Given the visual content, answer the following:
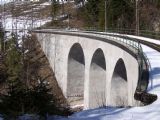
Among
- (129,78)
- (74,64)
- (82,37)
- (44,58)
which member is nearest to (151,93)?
(129,78)

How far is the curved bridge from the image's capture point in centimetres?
2175

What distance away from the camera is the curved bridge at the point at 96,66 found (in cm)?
2175

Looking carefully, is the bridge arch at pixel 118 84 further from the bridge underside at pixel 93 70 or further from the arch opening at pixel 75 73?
the arch opening at pixel 75 73

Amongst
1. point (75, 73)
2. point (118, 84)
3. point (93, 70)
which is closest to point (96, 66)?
point (93, 70)

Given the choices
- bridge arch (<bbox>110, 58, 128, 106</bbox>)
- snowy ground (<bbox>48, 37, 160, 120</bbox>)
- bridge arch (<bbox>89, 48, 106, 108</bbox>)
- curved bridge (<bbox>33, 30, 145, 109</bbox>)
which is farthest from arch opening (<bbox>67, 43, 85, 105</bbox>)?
snowy ground (<bbox>48, 37, 160, 120</bbox>)

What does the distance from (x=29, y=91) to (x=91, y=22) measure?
72.1 metres

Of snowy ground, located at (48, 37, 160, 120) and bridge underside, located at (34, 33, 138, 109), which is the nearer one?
snowy ground, located at (48, 37, 160, 120)

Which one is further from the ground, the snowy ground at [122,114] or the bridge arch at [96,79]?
the snowy ground at [122,114]

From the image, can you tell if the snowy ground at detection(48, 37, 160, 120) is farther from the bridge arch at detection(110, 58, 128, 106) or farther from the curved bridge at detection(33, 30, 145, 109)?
the bridge arch at detection(110, 58, 128, 106)

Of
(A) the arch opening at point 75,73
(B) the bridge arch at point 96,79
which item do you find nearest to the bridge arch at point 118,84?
(B) the bridge arch at point 96,79

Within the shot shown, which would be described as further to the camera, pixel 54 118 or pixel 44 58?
pixel 44 58

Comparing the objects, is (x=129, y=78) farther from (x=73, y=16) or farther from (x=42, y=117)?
(x=73, y=16)

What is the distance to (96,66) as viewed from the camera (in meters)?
36.0

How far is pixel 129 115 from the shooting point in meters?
8.82
